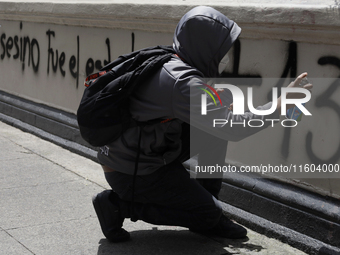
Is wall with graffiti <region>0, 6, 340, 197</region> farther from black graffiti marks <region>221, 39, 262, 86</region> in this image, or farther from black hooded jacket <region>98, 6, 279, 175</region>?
black hooded jacket <region>98, 6, 279, 175</region>

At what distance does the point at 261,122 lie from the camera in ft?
9.98

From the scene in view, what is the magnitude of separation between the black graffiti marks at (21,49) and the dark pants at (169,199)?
383cm

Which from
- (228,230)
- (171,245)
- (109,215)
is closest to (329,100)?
(228,230)

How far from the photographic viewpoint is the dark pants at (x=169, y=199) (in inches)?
135

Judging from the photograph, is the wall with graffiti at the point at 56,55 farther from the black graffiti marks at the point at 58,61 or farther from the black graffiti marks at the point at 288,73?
the black graffiti marks at the point at 288,73

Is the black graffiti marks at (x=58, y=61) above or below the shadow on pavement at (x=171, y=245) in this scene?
above

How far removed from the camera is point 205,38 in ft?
10.3

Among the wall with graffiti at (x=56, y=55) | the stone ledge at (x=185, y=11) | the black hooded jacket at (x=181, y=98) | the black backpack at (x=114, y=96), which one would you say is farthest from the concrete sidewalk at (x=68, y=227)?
the stone ledge at (x=185, y=11)

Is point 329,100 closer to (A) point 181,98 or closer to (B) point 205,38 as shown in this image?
(B) point 205,38

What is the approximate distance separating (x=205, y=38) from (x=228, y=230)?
1.40 m

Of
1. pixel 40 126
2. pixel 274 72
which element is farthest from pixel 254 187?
pixel 40 126

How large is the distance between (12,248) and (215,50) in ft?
5.90

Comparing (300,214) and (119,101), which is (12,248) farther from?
(300,214)

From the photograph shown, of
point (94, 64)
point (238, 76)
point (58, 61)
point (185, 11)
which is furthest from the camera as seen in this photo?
point (58, 61)
